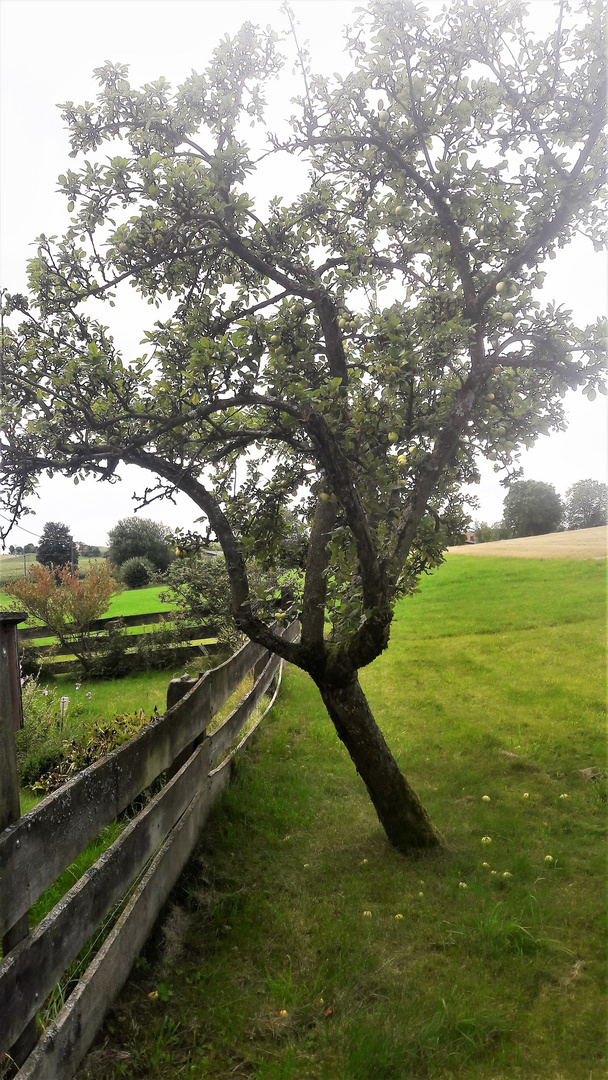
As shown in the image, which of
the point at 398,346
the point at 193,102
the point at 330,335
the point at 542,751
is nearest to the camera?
the point at 398,346

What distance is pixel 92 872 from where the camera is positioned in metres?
3.02

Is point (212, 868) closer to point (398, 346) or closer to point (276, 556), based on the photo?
point (276, 556)

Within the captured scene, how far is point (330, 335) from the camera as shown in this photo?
512 centimetres

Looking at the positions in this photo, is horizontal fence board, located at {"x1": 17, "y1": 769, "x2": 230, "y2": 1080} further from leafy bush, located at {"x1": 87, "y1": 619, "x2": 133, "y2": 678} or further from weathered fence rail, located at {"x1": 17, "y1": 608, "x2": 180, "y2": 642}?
weathered fence rail, located at {"x1": 17, "y1": 608, "x2": 180, "y2": 642}

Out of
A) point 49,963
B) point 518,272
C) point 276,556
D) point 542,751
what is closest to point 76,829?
point 49,963

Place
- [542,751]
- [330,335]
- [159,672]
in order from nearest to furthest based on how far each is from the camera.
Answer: [330,335], [542,751], [159,672]

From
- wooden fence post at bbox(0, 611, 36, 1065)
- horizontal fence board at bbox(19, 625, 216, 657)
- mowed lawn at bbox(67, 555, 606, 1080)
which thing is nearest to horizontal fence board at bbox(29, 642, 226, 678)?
horizontal fence board at bbox(19, 625, 216, 657)

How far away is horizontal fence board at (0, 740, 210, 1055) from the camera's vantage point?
2238 millimetres

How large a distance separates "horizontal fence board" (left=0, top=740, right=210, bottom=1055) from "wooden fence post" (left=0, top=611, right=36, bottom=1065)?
0.23 feet

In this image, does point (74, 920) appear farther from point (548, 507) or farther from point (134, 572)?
point (548, 507)

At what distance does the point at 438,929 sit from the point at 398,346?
4.16m

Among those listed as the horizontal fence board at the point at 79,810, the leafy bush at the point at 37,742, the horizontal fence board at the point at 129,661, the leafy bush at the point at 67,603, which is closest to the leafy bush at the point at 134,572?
the leafy bush at the point at 67,603

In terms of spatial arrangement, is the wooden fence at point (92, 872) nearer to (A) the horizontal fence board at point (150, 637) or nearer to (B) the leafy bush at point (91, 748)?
(B) the leafy bush at point (91, 748)

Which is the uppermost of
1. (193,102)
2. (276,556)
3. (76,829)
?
(193,102)
